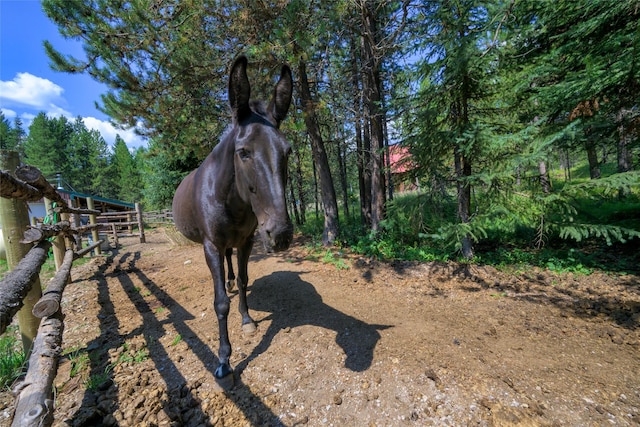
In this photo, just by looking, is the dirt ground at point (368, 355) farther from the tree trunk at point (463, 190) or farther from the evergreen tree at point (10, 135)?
the evergreen tree at point (10, 135)

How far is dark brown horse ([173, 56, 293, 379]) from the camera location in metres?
1.77

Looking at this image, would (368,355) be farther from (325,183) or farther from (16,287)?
(325,183)

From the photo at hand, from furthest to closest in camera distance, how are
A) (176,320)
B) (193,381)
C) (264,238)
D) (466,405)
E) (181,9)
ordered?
(181,9) → (176,320) → (193,381) → (466,405) → (264,238)

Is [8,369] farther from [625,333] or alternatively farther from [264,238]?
[625,333]

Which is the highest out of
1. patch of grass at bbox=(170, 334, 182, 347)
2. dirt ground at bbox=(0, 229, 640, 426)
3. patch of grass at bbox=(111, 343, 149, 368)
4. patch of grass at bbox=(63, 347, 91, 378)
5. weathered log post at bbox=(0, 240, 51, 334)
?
weathered log post at bbox=(0, 240, 51, 334)

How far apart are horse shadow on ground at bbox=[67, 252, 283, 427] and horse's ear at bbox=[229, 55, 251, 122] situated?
2.38m

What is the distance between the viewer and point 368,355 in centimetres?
267

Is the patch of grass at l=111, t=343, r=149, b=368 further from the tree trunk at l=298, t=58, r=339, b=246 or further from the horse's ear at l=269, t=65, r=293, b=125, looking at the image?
the tree trunk at l=298, t=58, r=339, b=246

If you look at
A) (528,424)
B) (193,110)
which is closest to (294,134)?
(193,110)

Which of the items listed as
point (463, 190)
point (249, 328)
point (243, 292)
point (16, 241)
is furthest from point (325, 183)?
point (16, 241)

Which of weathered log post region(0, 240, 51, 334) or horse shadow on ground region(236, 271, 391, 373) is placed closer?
weathered log post region(0, 240, 51, 334)

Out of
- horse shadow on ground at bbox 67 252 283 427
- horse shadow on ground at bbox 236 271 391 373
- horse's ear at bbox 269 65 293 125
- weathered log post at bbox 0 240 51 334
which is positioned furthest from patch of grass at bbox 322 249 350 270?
weathered log post at bbox 0 240 51 334

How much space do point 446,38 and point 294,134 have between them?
4853 millimetres

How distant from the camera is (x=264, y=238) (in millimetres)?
1757
